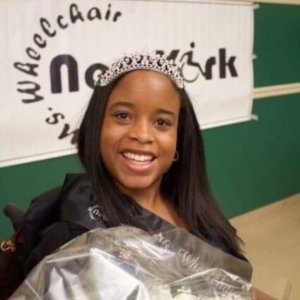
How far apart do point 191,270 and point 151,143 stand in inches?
13.2

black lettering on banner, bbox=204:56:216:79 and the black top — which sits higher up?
black lettering on banner, bbox=204:56:216:79

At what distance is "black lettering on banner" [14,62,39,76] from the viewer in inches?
64.3

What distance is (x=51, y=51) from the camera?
5.65 feet

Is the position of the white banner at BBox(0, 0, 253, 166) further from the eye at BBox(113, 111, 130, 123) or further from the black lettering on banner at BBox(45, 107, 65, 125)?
the eye at BBox(113, 111, 130, 123)

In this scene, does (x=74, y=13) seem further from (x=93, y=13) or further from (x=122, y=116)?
(x=122, y=116)

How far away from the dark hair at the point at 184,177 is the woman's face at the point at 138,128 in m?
0.02

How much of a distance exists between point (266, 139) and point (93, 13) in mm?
1356

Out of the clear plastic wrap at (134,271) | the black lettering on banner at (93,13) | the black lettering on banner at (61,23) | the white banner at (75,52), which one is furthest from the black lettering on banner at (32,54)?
the clear plastic wrap at (134,271)

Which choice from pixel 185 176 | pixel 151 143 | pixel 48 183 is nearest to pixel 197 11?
pixel 48 183

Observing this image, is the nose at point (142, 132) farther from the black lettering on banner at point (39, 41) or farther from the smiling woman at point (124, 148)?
the black lettering on banner at point (39, 41)

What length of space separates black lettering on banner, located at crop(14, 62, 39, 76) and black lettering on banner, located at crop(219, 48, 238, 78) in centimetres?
96

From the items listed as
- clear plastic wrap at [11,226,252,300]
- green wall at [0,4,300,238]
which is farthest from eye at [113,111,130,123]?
green wall at [0,4,300,238]

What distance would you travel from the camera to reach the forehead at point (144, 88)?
0.82m

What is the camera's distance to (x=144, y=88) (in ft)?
2.70
